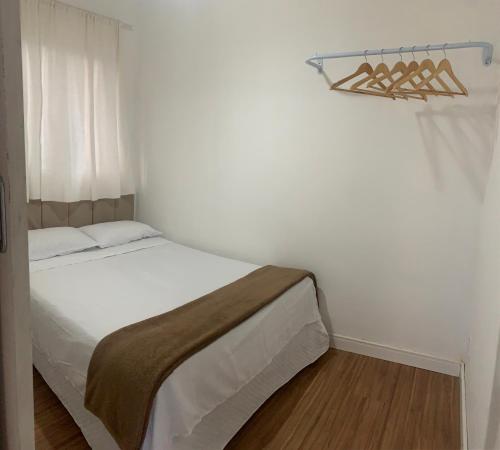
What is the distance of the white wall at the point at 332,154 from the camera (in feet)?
7.86

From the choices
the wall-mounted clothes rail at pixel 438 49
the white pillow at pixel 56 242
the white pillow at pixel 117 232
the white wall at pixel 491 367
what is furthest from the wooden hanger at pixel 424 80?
the white pillow at pixel 56 242

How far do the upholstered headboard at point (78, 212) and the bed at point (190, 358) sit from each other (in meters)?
0.46

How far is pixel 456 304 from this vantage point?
8.14 feet

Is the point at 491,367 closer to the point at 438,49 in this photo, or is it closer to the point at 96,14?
the point at 438,49

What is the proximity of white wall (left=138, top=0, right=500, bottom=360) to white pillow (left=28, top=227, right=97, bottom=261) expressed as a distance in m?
0.86

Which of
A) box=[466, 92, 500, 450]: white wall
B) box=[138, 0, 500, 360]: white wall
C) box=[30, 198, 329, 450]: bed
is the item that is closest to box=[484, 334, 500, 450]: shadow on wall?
box=[466, 92, 500, 450]: white wall

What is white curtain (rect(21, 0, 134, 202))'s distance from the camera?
2.88 m

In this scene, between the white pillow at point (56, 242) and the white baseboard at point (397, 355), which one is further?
the white pillow at point (56, 242)

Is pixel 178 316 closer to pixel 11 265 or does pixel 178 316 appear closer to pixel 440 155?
pixel 11 265

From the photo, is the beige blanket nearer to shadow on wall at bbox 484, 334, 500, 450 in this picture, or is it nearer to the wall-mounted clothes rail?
shadow on wall at bbox 484, 334, 500, 450

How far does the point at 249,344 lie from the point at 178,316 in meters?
0.38

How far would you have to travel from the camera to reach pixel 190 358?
164cm

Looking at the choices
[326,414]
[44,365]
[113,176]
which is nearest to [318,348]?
[326,414]

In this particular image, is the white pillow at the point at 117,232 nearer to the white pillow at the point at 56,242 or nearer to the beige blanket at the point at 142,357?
the white pillow at the point at 56,242
